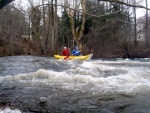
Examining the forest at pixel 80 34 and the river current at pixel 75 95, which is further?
the forest at pixel 80 34

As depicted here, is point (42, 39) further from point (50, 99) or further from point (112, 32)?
point (50, 99)

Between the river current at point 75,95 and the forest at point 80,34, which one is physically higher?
the forest at point 80,34

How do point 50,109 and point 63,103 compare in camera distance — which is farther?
point 63,103

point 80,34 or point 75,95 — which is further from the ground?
point 80,34

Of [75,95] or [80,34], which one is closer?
[75,95]

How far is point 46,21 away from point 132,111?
106 feet

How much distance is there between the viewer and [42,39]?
37.0 metres

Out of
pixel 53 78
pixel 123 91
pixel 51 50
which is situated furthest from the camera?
pixel 51 50

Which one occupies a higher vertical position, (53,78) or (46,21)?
(46,21)

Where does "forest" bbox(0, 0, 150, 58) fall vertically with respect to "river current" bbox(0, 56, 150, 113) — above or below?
above

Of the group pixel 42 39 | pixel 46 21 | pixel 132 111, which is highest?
pixel 46 21

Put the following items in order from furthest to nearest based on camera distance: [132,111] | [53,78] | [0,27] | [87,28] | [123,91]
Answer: [87,28] < [0,27] < [53,78] < [123,91] < [132,111]

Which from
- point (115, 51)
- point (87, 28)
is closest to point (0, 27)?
point (87, 28)

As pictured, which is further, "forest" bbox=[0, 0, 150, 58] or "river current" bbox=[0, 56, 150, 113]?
"forest" bbox=[0, 0, 150, 58]
